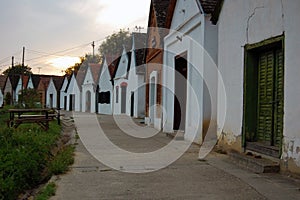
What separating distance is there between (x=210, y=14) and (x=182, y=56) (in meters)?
2.81

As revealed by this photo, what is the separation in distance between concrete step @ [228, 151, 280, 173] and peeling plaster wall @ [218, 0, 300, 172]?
11.7 inches

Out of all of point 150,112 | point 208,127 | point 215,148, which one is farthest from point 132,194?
point 150,112

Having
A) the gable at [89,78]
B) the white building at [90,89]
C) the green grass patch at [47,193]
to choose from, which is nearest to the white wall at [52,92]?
the white building at [90,89]

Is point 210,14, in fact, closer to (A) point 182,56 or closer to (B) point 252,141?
(A) point 182,56

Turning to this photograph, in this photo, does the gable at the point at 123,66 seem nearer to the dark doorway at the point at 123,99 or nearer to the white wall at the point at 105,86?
the dark doorway at the point at 123,99

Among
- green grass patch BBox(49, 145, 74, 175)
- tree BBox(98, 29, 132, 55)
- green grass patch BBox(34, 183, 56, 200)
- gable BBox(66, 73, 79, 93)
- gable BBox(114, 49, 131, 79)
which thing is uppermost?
tree BBox(98, 29, 132, 55)

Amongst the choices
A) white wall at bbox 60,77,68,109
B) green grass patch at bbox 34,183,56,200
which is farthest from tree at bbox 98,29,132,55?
green grass patch at bbox 34,183,56,200

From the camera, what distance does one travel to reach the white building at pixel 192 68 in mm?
11234

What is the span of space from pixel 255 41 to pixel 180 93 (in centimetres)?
688

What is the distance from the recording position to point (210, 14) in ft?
36.6

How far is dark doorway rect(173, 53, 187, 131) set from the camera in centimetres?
1460

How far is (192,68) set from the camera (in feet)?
40.1

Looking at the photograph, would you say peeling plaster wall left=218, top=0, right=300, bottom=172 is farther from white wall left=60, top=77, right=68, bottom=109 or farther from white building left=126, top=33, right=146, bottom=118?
white wall left=60, top=77, right=68, bottom=109

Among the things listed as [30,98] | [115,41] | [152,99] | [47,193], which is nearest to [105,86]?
[30,98]
